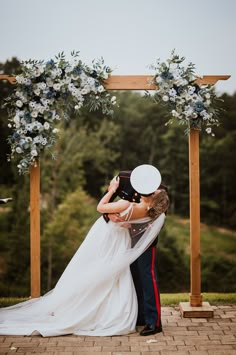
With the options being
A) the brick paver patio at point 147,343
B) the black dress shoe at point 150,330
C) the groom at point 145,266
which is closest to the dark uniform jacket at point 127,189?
the groom at point 145,266

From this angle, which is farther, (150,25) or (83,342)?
(150,25)

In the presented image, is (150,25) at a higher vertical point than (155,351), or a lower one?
higher

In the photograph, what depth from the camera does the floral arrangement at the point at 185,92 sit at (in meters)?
5.69

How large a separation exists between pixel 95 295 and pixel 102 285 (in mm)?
112

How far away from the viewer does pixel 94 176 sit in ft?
71.8

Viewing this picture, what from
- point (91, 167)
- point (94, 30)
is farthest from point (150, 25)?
point (91, 167)

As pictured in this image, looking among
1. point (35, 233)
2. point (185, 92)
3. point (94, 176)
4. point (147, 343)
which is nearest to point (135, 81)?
point (185, 92)

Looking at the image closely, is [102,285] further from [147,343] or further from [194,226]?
[194,226]

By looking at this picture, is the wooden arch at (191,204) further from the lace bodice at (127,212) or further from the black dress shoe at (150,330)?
the lace bodice at (127,212)

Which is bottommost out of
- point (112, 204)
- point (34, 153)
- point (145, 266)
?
point (145, 266)

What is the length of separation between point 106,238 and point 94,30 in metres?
17.2

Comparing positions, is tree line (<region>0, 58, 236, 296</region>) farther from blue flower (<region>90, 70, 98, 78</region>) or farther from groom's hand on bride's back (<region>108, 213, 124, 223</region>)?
groom's hand on bride's back (<region>108, 213, 124, 223</region>)

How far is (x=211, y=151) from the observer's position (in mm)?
20953

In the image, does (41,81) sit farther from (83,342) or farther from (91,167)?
(91,167)
